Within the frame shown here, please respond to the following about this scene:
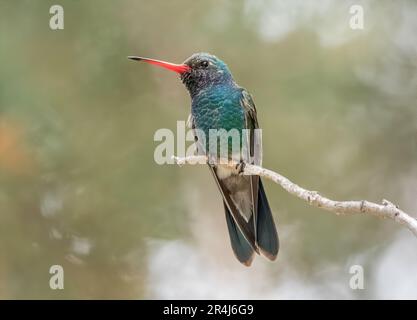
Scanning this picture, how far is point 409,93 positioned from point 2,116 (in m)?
4.13

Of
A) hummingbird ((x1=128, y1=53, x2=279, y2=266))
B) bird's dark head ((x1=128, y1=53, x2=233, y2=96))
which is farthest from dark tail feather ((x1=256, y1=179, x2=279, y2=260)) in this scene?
bird's dark head ((x1=128, y1=53, x2=233, y2=96))

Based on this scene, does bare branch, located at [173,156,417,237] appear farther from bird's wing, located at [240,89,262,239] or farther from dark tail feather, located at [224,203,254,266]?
dark tail feather, located at [224,203,254,266]

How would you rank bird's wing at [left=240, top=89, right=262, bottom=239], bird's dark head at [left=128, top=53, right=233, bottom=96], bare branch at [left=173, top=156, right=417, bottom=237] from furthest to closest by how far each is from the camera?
1. bird's dark head at [left=128, top=53, right=233, bottom=96]
2. bird's wing at [left=240, top=89, right=262, bottom=239]
3. bare branch at [left=173, top=156, right=417, bottom=237]

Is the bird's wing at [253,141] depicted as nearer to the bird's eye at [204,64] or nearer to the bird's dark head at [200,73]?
the bird's dark head at [200,73]

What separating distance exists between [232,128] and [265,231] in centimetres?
90

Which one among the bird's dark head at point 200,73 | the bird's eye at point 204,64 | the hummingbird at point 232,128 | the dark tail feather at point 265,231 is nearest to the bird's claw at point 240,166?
the hummingbird at point 232,128

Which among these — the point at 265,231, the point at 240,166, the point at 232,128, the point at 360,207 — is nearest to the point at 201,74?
the point at 232,128

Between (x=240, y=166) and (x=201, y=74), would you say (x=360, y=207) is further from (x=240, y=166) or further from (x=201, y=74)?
(x=201, y=74)

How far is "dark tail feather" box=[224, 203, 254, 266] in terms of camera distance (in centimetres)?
567

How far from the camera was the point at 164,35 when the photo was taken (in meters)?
7.36

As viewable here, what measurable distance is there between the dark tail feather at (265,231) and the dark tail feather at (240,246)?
0.56 feet

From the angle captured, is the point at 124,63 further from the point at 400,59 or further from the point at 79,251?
the point at 400,59

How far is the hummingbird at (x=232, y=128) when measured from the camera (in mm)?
5629

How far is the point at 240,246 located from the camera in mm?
5727
